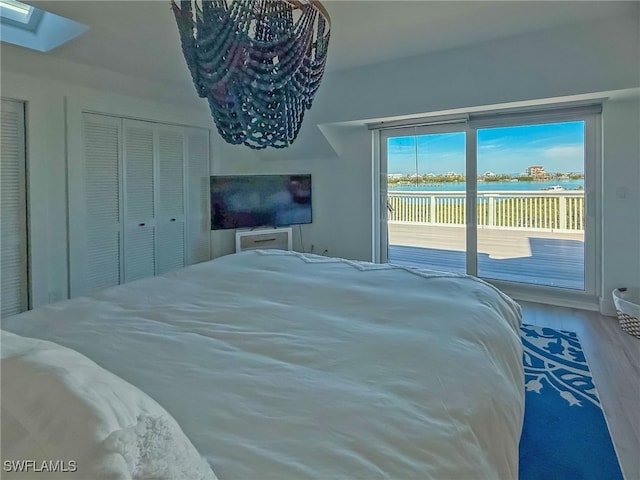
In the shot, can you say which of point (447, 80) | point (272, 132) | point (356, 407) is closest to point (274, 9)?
point (272, 132)

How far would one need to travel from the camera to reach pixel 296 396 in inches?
39.4

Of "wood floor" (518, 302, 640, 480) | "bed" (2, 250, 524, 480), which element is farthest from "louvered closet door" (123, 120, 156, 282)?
"wood floor" (518, 302, 640, 480)

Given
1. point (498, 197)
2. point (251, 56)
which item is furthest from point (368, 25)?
point (498, 197)

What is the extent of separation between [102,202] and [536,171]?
4.45 m

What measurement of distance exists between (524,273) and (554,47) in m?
2.29

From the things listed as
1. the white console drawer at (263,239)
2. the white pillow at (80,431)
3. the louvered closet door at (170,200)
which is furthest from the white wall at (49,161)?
the white pillow at (80,431)

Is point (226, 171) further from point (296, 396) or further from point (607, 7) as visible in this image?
point (296, 396)

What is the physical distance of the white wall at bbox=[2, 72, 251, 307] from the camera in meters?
3.21

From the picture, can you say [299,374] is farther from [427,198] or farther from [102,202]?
[427,198]

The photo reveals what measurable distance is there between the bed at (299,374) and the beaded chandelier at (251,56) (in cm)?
84

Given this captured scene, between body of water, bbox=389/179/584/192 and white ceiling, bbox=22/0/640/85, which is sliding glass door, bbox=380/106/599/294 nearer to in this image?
body of water, bbox=389/179/584/192

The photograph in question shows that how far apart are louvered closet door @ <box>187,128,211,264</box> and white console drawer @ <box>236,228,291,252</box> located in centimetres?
41

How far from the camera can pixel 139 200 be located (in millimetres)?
4078

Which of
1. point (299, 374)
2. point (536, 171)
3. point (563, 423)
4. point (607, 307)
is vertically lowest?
point (563, 423)
